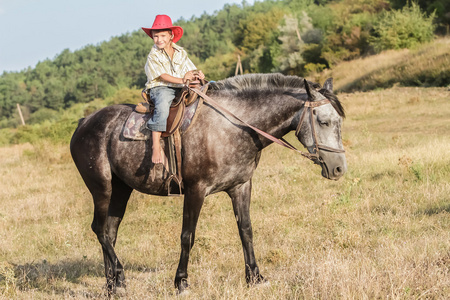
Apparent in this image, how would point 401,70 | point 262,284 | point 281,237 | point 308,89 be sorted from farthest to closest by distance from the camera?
point 401,70, point 281,237, point 262,284, point 308,89

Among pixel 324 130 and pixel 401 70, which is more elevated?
pixel 324 130

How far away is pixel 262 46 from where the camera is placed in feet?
260

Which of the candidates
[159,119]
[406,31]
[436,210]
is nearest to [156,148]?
[159,119]

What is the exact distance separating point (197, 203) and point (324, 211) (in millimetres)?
3490

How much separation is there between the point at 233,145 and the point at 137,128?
1274 mm

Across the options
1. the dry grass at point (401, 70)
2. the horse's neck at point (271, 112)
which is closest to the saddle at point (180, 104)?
A: the horse's neck at point (271, 112)

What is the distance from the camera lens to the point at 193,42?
154250 millimetres

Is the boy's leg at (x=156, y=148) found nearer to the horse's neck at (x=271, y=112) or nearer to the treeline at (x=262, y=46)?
the horse's neck at (x=271, y=112)

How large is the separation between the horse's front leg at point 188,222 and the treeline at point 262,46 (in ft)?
126

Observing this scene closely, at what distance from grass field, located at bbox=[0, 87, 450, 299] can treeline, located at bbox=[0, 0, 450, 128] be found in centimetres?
3256

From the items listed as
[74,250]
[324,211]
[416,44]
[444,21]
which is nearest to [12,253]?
[74,250]

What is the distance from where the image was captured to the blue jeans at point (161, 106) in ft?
16.9

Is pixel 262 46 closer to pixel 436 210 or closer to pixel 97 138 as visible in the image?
pixel 436 210

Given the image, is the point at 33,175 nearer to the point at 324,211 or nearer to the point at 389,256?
the point at 324,211
